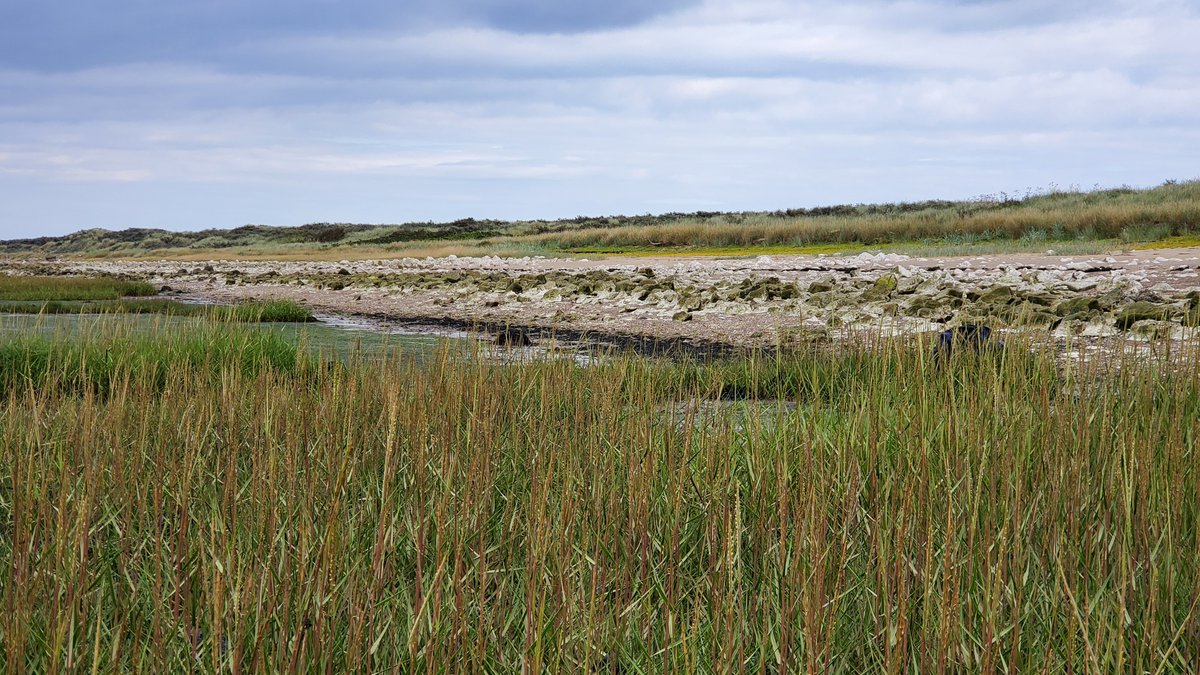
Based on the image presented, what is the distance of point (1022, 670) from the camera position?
72.6 inches

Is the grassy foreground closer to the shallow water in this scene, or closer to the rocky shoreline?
the rocky shoreline

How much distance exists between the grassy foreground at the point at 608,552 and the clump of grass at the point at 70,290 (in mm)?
12467

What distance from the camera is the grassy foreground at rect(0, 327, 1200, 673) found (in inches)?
63.4

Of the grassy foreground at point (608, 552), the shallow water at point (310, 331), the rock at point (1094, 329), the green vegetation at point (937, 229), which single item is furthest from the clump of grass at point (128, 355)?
A: the green vegetation at point (937, 229)

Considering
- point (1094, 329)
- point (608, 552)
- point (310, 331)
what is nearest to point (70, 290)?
point (310, 331)

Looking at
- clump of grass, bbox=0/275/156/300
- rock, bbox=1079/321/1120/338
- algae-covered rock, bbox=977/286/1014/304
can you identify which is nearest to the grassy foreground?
rock, bbox=1079/321/1120/338

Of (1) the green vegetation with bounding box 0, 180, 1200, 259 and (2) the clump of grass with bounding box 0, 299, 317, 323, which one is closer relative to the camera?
(2) the clump of grass with bounding box 0, 299, 317, 323

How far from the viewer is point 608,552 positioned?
2.19 m

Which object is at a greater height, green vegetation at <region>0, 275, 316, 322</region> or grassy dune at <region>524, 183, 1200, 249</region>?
grassy dune at <region>524, 183, 1200, 249</region>

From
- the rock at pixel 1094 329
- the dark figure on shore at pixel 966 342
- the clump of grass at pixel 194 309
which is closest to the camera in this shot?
the dark figure on shore at pixel 966 342

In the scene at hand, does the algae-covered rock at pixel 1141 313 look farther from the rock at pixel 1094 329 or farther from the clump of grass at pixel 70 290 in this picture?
the clump of grass at pixel 70 290

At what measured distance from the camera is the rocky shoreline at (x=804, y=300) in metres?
7.15

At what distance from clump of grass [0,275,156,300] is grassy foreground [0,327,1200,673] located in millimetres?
12467

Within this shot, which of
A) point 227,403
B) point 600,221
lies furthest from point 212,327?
point 600,221
